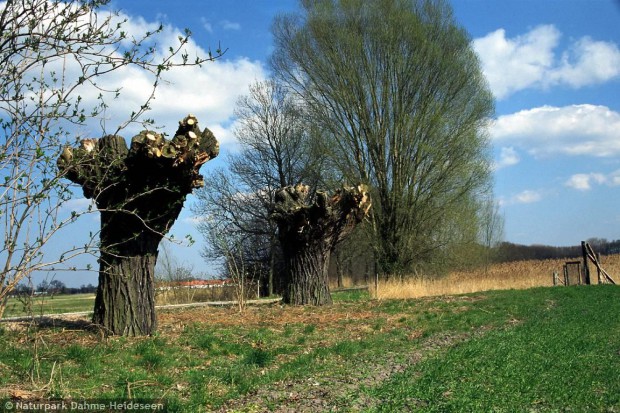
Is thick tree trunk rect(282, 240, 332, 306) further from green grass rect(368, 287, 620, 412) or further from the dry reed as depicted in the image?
green grass rect(368, 287, 620, 412)

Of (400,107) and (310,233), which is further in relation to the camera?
(400,107)

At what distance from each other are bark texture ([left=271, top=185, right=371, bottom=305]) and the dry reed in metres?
4.11

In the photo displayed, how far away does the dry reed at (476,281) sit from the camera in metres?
19.1

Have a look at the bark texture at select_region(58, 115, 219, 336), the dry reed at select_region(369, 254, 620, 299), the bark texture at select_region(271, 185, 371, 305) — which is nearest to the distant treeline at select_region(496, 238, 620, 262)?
the dry reed at select_region(369, 254, 620, 299)

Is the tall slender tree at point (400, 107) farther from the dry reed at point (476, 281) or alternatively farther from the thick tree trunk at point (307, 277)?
the thick tree trunk at point (307, 277)

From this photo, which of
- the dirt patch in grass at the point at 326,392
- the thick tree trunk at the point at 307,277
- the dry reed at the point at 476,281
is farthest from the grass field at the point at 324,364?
the dry reed at the point at 476,281

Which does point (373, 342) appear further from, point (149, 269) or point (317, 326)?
point (149, 269)

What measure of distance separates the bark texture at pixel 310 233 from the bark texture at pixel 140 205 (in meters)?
5.08

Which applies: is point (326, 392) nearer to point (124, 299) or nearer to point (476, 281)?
point (124, 299)

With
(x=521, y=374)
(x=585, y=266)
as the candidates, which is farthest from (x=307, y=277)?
(x=585, y=266)

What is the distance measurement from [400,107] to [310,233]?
14.4 meters

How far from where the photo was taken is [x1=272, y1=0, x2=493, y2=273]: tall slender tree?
85.4ft

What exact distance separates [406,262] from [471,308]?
513 inches

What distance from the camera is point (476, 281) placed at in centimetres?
2588
